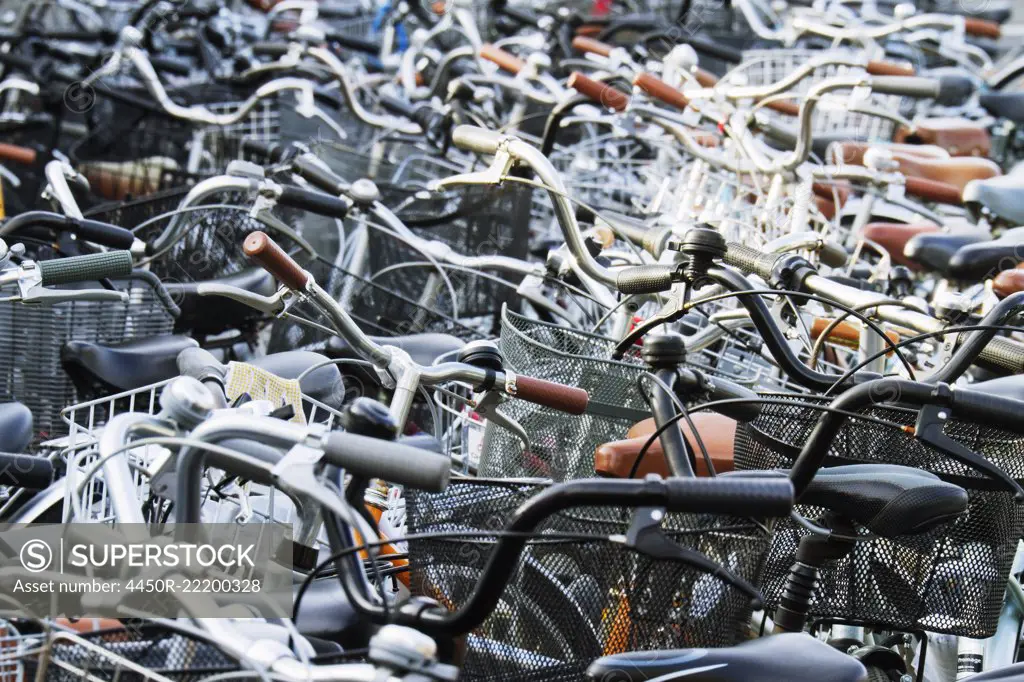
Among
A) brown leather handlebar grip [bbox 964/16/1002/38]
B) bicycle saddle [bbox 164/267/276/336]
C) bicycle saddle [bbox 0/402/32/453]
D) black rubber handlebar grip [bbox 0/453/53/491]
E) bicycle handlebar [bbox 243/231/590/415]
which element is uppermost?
brown leather handlebar grip [bbox 964/16/1002/38]

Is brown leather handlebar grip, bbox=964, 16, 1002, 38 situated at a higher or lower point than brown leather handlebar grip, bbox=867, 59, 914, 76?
higher

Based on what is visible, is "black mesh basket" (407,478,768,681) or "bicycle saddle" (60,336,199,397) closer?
"black mesh basket" (407,478,768,681)

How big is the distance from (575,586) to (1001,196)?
355cm

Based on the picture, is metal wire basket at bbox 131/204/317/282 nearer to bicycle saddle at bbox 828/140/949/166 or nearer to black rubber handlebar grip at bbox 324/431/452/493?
bicycle saddle at bbox 828/140/949/166

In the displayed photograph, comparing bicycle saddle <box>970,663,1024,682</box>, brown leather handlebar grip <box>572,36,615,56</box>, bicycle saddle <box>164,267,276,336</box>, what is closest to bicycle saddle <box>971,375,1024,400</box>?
bicycle saddle <box>970,663,1024,682</box>

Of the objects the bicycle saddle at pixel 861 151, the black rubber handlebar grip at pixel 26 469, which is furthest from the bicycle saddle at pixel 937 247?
the black rubber handlebar grip at pixel 26 469

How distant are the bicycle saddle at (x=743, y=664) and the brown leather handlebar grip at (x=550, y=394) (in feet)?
2.07

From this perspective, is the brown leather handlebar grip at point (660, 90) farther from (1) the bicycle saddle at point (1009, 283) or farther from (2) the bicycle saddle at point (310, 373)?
(2) the bicycle saddle at point (310, 373)

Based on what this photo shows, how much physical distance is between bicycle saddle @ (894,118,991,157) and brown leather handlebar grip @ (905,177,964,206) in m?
1.58

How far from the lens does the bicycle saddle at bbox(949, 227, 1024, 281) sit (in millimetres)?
4246

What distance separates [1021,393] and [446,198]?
Result: 263 centimetres

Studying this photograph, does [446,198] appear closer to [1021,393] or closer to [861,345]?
[861,345]

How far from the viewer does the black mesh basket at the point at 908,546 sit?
2.42 meters

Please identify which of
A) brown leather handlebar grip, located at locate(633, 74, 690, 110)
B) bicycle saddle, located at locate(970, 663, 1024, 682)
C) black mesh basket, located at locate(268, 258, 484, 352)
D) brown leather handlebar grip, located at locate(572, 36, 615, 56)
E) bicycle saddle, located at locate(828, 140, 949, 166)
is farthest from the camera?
brown leather handlebar grip, located at locate(572, 36, 615, 56)
